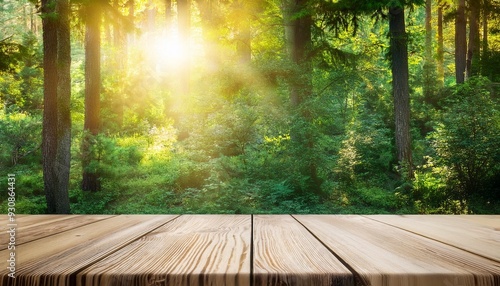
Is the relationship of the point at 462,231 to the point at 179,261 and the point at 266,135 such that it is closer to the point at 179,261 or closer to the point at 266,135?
the point at 179,261

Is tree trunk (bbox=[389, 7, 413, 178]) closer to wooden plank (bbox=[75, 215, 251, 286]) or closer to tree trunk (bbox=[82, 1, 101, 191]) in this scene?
tree trunk (bbox=[82, 1, 101, 191])

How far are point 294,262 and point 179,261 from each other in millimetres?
236

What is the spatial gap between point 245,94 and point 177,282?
10.4m

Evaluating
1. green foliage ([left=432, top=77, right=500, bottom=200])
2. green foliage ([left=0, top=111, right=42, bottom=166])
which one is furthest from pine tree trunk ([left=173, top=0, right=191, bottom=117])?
green foliage ([left=432, top=77, right=500, bottom=200])

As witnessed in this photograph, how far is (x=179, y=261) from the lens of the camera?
2.71ft

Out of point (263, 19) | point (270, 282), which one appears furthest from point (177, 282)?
point (263, 19)

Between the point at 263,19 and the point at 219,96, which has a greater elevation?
the point at 263,19

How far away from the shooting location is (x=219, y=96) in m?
11.0

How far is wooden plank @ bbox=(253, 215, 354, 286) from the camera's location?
2.36ft

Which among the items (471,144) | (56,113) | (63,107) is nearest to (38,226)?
(63,107)

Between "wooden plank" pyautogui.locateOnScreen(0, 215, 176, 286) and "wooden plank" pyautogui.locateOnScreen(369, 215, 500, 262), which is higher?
"wooden plank" pyautogui.locateOnScreen(0, 215, 176, 286)

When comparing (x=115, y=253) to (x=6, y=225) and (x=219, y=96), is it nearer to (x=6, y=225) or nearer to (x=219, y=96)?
(x=6, y=225)

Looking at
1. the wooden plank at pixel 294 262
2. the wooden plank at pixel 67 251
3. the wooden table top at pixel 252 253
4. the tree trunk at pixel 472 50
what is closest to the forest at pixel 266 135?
the tree trunk at pixel 472 50

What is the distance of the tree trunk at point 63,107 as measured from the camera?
7574 millimetres
